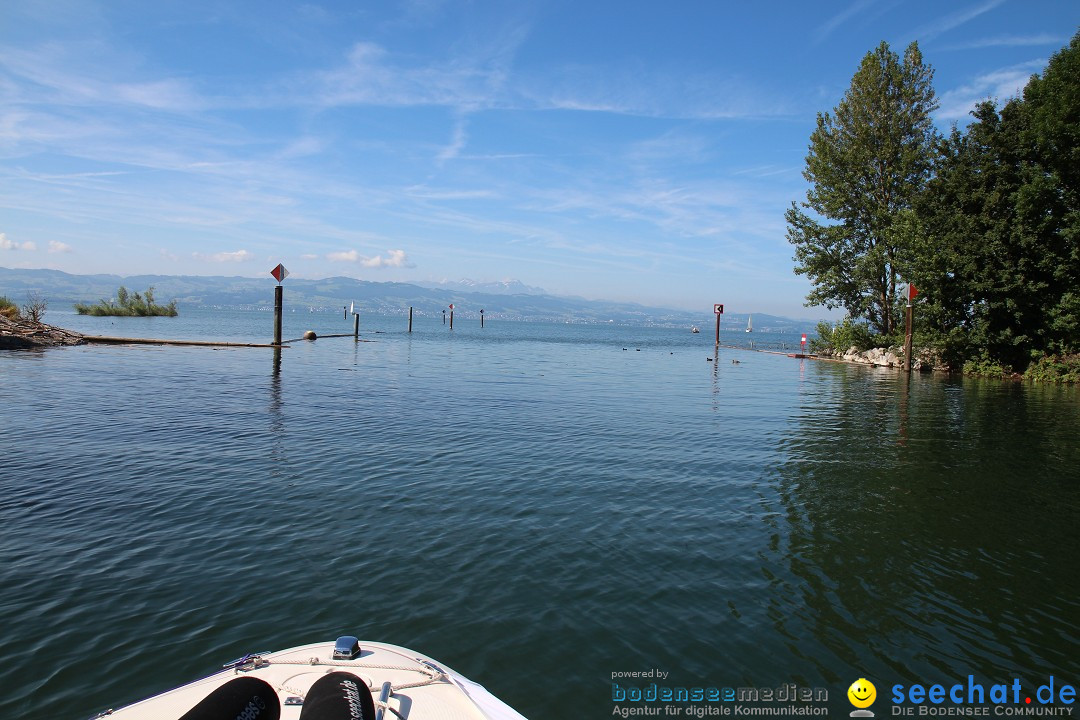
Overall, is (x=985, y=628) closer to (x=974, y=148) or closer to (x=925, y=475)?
(x=925, y=475)

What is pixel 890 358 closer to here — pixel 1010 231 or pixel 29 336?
pixel 1010 231

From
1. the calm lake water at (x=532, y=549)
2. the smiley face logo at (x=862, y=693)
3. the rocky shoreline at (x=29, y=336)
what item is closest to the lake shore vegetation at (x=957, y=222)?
the calm lake water at (x=532, y=549)

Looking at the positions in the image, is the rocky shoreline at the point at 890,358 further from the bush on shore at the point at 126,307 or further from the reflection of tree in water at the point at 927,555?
the bush on shore at the point at 126,307

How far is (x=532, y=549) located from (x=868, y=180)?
48.4 metres

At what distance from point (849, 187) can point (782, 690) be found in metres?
48.8

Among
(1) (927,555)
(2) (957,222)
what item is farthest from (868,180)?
(1) (927,555)

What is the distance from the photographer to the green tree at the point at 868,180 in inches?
1750

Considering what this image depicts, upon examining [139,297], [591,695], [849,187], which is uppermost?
[849,187]

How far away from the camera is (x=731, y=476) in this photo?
11977 millimetres

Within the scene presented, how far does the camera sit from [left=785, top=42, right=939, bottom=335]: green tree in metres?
44.4

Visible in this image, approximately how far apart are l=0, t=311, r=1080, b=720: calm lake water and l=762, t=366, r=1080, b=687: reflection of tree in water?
44mm

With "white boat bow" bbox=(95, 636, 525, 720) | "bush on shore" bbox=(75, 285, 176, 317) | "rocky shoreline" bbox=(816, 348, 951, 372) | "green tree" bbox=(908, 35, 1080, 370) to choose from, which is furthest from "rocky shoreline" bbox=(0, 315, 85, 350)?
"bush on shore" bbox=(75, 285, 176, 317)

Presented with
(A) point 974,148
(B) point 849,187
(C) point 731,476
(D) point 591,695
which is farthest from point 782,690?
(B) point 849,187

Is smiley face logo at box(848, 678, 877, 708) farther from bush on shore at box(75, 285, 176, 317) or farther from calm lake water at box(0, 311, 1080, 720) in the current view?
bush on shore at box(75, 285, 176, 317)
